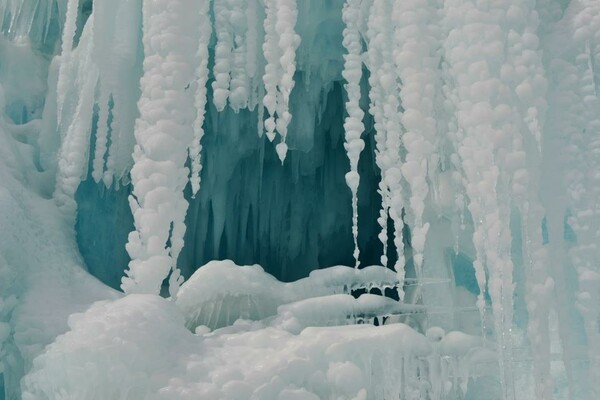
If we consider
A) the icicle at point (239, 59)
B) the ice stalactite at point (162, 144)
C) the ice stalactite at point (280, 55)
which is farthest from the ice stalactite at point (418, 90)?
the ice stalactite at point (162, 144)

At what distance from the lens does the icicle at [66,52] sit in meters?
5.65

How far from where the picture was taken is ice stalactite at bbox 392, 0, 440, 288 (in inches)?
178

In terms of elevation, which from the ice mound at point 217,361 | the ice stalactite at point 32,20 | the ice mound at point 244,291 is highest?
the ice stalactite at point 32,20

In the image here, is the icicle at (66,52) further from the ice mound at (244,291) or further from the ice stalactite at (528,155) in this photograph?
the ice stalactite at (528,155)

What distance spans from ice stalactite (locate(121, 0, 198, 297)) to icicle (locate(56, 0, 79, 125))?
1.19 metres

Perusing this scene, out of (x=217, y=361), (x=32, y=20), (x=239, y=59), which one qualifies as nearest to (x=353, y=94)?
(x=239, y=59)

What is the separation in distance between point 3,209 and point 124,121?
1.28 m

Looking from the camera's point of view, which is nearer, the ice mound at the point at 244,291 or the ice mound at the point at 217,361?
the ice mound at the point at 217,361

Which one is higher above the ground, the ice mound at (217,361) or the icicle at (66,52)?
the icicle at (66,52)

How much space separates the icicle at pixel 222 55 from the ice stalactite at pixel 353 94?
916mm

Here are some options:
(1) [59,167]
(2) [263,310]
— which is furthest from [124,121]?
(2) [263,310]

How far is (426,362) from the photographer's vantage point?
179 inches

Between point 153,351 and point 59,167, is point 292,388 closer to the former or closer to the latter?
point 153,351

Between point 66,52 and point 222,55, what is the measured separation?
1510mm
